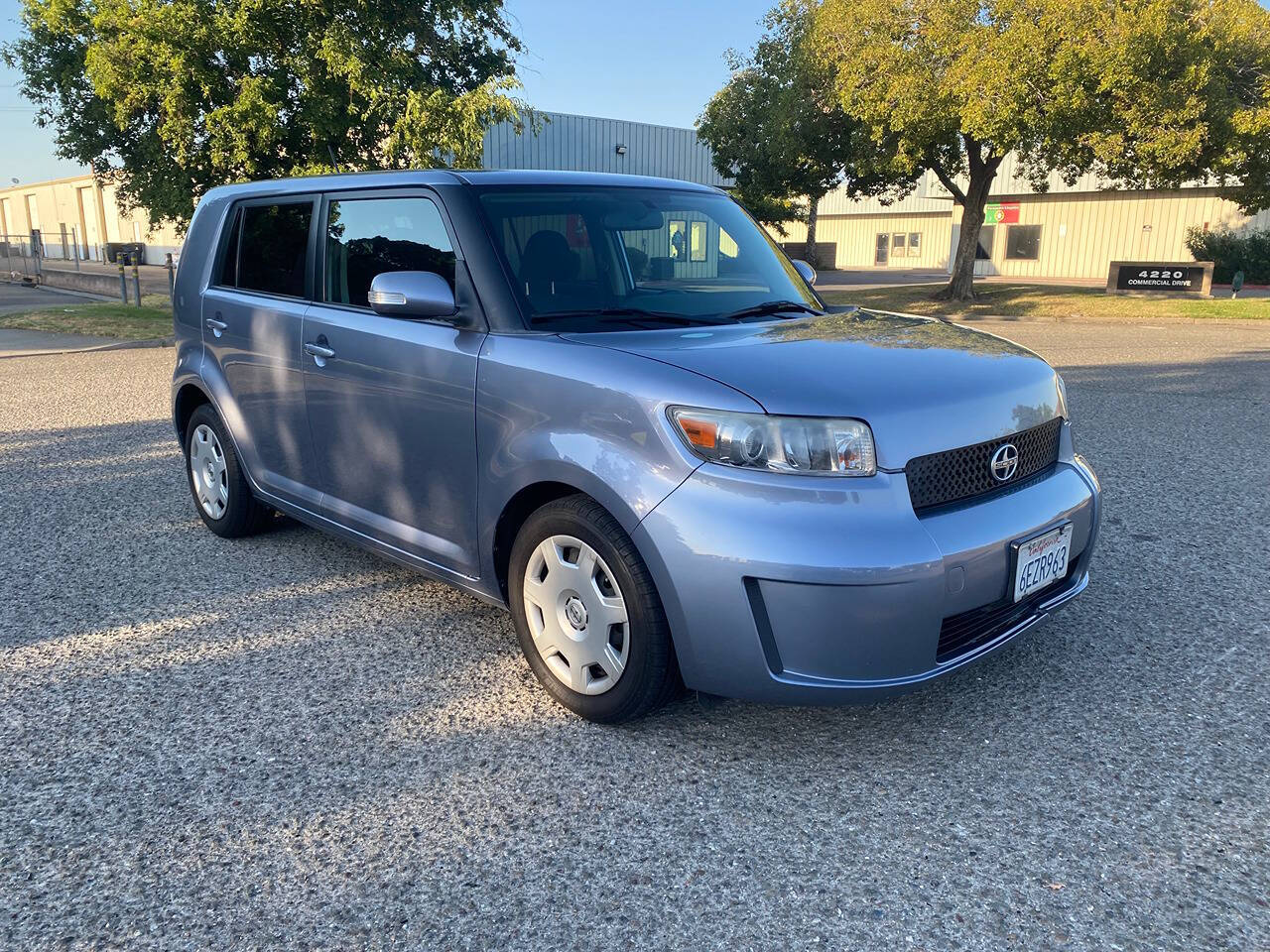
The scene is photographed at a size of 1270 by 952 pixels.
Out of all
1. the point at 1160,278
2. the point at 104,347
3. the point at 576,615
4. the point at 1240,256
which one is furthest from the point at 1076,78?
the point at 1240,256

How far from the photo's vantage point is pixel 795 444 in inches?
108

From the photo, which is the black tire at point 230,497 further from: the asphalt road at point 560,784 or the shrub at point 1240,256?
the shrub at point 1240,256

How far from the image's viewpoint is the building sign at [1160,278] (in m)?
26.5

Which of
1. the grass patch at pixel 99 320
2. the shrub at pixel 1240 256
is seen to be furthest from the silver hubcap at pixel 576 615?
the shrub at pixel 1240 256

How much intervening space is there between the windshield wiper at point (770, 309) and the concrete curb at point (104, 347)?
43.4ft

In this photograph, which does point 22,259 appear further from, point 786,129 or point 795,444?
point 795,444

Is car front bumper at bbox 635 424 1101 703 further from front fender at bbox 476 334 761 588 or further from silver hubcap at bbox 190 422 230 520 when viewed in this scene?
silver hubcap at bbox 190 422 230 520

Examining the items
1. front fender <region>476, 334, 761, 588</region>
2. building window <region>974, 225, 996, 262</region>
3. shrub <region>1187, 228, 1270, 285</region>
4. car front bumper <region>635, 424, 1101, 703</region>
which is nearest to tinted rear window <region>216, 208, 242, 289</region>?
front fender <region>476, 334, 761, 588</region>

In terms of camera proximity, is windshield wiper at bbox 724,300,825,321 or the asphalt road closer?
the asphalt road

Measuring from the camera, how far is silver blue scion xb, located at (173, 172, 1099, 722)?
274 cm

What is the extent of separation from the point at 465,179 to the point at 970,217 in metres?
23.7

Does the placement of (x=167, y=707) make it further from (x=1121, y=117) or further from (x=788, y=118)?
(x=788, y=118)

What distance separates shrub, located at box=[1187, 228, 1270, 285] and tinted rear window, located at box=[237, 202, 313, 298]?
35430 millimetres

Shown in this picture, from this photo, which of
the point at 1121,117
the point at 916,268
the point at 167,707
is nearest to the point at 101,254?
the point at 916,268
